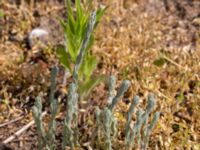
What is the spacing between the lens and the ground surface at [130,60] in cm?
212

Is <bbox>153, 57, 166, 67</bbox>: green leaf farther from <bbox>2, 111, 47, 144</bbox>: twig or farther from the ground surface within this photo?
<bbox>2, 111, 47, 144</bbox>: twig

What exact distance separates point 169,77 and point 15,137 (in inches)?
31.8

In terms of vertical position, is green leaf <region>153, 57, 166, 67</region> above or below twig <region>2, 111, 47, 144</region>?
above

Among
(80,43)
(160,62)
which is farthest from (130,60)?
(80,43)

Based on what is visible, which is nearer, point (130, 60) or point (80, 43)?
point (80, 43)

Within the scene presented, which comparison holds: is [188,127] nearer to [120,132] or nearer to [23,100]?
[120,132]

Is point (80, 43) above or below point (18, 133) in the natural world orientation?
above

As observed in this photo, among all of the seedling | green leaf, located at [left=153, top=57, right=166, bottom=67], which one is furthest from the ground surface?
the seedling

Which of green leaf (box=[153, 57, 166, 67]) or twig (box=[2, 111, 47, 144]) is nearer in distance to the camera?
twig (box=[2, 111, 47, 144])

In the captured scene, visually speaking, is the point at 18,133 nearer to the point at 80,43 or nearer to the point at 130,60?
the point at 80,43

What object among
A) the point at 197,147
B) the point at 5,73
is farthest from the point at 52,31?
the point at 197,147

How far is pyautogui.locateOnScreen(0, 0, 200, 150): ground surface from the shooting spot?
212 centimetres

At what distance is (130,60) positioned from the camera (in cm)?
240

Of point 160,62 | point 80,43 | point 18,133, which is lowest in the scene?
point 18,133
